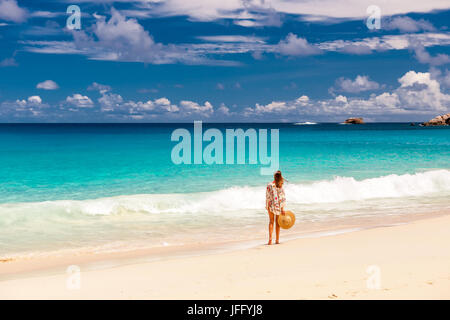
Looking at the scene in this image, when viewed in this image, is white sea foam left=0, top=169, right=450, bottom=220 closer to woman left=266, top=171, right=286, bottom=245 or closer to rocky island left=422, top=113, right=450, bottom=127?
woman left=266, top=171, right=286, bottom=245

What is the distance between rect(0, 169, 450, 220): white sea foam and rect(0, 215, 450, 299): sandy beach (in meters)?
7.19

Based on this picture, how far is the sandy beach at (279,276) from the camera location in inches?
250

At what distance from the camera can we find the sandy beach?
6359 mm

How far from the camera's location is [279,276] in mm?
7242

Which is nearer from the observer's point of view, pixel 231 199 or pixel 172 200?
pixel 172 200

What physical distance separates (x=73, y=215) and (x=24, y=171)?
55.4ft

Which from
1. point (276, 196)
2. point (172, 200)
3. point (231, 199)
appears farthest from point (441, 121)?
point (276, 196)

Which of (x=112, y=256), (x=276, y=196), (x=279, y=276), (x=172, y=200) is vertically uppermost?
(x=172, y=200)

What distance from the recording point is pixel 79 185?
24.1m

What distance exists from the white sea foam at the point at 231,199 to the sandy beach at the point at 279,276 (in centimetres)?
719

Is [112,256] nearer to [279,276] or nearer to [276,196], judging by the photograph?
[276,196]

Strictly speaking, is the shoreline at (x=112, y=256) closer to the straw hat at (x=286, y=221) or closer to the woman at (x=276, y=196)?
the straw hat at (x=286, y=221)

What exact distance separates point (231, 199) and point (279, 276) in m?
11.9
